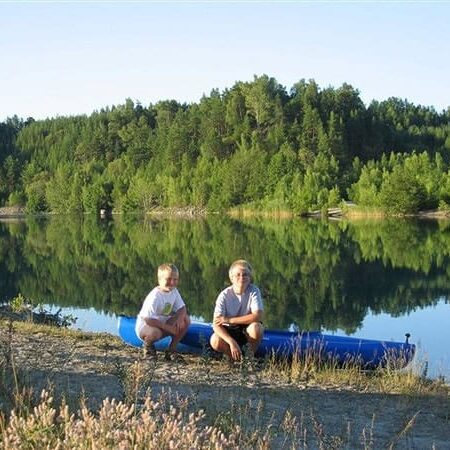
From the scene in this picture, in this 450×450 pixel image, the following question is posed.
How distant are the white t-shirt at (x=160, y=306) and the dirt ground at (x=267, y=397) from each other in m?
0.61

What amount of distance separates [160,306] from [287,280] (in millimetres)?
16119

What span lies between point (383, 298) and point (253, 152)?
84868mm

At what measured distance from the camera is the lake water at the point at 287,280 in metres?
18.0

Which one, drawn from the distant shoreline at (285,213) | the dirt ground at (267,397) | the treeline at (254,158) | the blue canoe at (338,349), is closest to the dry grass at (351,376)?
the blue canoe at (338,349)

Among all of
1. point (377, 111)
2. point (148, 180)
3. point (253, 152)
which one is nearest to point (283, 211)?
point (253, 152)

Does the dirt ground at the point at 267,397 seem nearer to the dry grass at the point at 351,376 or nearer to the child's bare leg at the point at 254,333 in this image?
the dry grass at the point at 351,376

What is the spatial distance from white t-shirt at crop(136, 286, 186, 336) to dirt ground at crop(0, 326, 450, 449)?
0.61 m

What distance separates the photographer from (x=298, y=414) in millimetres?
7062

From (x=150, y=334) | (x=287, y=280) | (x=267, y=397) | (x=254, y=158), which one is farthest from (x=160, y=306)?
(x=254, y=158)

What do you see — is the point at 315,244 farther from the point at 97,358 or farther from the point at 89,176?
the point at 89,176

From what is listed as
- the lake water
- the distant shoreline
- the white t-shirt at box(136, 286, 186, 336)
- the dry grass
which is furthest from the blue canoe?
the distant shoreline

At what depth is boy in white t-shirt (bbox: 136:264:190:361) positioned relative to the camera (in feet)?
32.5

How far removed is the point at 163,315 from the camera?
33.2 feet

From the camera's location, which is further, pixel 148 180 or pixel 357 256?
pixel 148 180
